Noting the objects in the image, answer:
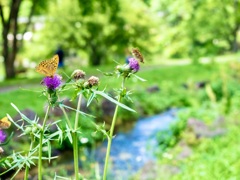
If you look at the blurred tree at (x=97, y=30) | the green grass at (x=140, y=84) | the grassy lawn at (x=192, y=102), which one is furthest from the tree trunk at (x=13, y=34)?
the blurred tree at (x=97, y=30)

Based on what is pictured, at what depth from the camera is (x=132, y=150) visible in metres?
9.05

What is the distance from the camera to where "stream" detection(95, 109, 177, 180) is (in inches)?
278

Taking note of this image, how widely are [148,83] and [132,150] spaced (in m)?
8.50

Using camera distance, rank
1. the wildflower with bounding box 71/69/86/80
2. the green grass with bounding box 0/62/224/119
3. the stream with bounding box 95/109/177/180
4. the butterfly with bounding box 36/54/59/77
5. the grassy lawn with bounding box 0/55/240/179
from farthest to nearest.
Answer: the green grass with bounding box 0/62/224/119 < the stream with bounding box 95/109/177/180 < the grassy lawn with bounding box 0/55/240/179 < the wildflower with bounding box 71/69/86/80 < the butterfly with bounding box 36/54/59/77

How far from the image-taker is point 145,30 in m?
23.9

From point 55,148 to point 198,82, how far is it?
995 centimetres

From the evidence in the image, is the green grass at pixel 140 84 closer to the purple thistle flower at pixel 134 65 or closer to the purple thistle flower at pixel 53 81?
the purple thistle flower at pixel 134 65

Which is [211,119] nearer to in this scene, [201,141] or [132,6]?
[201,141]

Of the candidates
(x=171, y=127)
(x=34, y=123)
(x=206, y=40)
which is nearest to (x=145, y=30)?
(x=206, y=40)

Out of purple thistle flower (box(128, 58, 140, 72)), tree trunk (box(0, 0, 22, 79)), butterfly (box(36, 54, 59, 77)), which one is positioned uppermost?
butterfly (box(36, 54, 59, 77))

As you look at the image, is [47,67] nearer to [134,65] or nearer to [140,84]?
[134,65]

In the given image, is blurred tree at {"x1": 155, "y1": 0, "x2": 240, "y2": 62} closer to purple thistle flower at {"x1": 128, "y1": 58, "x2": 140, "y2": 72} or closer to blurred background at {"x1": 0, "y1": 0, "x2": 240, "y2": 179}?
blurred background at {"x1": 0, "y1": 0, "x2": 240, "y2": 179}

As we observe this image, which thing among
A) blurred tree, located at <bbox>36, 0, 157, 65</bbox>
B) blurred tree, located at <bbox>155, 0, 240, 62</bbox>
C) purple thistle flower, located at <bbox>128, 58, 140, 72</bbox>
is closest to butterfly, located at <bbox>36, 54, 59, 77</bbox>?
purple thistle flower, located at <bbox>128, 58, 140, 72</bbox>

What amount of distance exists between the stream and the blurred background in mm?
25
